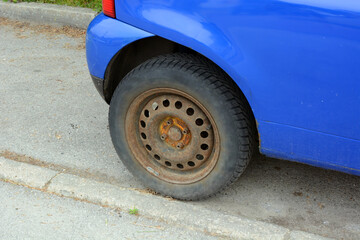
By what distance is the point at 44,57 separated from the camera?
5.36 meters

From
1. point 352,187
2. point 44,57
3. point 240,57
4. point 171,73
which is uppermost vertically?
point 240,57

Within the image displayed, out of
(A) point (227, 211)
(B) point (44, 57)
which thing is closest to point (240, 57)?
(A) point (227, 211)

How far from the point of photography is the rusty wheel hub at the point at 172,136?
2.92 metres

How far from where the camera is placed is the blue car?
2.40m

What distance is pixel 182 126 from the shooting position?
9.86 ft

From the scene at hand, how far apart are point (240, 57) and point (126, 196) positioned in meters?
Result: 1.17

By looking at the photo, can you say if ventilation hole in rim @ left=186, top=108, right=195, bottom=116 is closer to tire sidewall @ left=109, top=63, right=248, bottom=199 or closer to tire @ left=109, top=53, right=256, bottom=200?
tire @ left=109, top=53, right=256, bottom=200

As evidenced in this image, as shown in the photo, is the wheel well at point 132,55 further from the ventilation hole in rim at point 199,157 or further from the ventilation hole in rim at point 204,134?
the ventilation hole in rim at point 199,157

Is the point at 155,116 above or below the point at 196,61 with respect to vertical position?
below

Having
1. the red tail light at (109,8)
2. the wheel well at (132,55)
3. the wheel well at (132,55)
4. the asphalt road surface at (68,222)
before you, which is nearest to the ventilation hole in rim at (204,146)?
the wheel well at (132,55)

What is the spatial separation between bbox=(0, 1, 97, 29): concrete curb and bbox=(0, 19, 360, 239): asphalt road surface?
23.8 inches

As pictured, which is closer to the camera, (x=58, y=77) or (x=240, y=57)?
(x=240, y=57)

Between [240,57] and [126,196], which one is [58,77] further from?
[240,57]

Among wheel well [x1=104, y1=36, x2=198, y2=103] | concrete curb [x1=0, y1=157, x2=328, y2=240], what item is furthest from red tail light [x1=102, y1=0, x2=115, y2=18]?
concrete curb [x1=0, y1=157, x2=328, y2=240]
